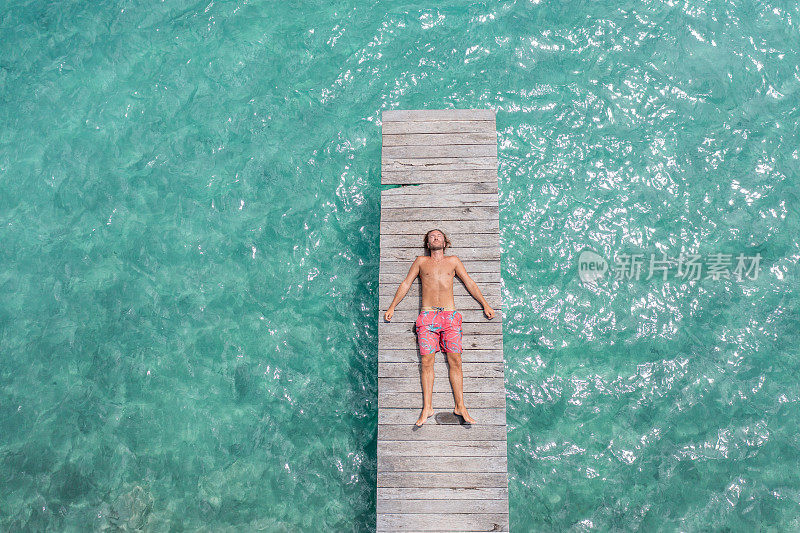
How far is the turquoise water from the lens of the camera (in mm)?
9117

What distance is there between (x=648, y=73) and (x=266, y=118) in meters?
6.51

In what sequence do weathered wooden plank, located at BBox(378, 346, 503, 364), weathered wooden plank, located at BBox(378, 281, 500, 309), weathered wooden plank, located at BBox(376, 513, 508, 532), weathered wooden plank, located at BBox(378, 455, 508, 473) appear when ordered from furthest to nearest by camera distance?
weathered wooden plank, located at BBox(378, 281, 500, 309) → weathered wooden plank, located at BBox(378, 346, 503, 364) → weathered wooden plank, located at BBox(378, 455, 508, 473) → weathered wooden plank, located at BBox(376, 513, 508, 532)

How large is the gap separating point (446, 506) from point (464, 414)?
1.13 meters

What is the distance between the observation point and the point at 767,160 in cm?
1022

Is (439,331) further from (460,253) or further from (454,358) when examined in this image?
(460,253)

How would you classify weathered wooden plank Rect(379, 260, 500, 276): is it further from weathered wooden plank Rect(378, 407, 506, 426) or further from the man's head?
weathered wooden plank Rect(378, 407, 506, 426)

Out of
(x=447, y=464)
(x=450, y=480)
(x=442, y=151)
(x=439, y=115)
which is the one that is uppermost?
(x=439, y=115)

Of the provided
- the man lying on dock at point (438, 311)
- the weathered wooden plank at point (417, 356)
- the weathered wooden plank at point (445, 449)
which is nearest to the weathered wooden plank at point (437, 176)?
the man lying on dock at point (438, 311)

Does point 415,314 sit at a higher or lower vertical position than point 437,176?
lower

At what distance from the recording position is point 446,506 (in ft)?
Result: 25.2

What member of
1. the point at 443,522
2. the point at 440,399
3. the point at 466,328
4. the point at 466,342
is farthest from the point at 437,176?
the point at 443,522

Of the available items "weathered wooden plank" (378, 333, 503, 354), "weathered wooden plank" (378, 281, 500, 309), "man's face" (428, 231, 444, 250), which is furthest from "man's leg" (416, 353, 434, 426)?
"man's face" (428, 231, 444, 250)

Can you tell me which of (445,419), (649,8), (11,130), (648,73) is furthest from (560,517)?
(11,130)

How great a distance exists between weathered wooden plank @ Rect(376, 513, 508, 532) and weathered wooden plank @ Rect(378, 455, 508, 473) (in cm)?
53
